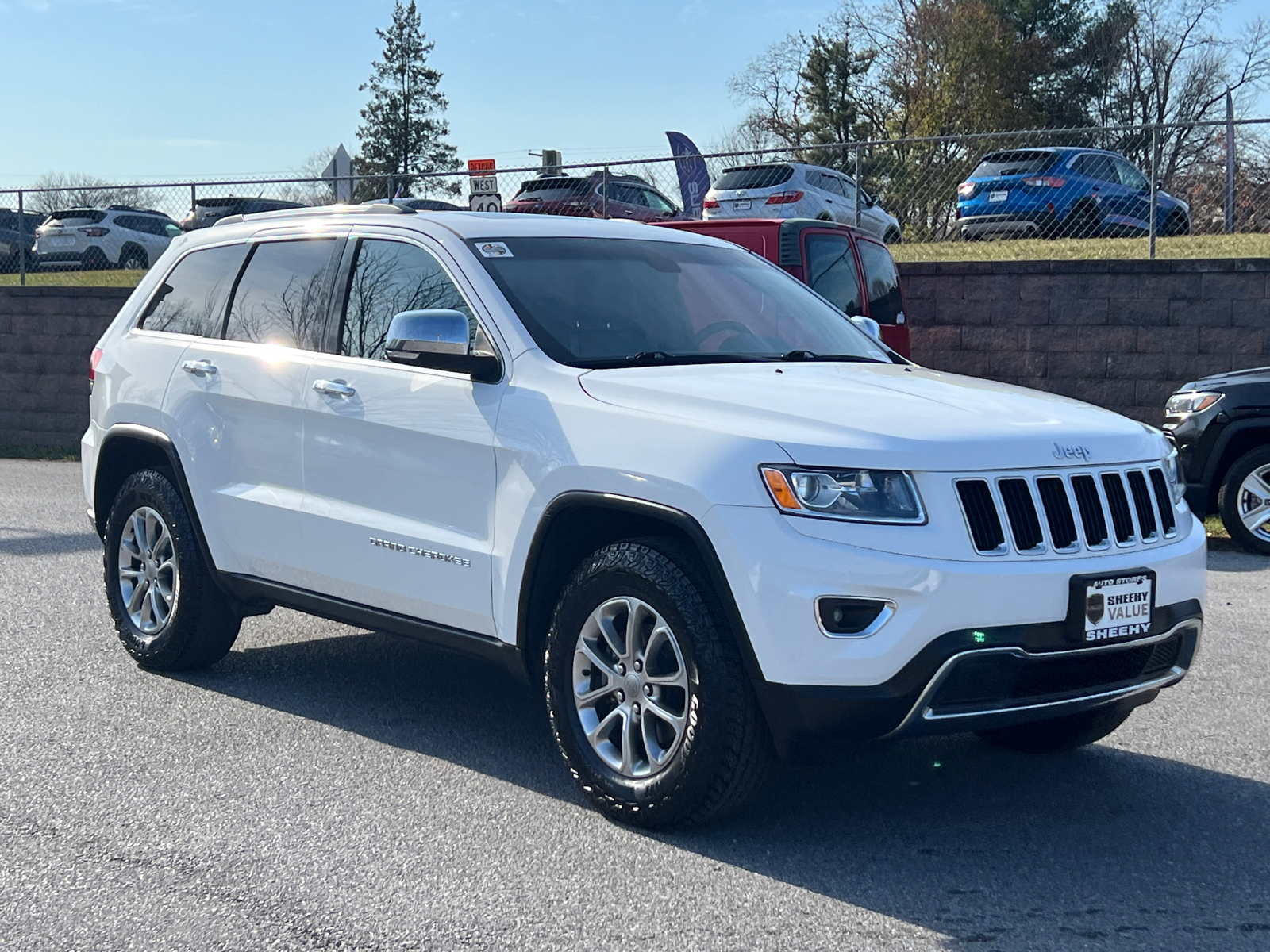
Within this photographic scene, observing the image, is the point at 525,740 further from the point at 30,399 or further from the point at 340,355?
the point at 30,399

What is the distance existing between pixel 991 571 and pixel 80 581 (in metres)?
6.30

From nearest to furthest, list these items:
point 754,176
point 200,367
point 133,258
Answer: point 200,367 < point 754,176 < point 133,258

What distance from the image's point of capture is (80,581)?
870 cm

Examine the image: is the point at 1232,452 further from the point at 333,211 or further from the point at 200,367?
the point at 200,367

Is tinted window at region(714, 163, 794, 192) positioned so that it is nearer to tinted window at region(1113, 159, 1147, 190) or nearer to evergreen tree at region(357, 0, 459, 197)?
tinted window at region(1113, 159, 1147, 190)

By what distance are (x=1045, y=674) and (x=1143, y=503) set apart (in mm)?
689

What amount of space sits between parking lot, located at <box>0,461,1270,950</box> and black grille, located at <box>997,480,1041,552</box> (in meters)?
0.72

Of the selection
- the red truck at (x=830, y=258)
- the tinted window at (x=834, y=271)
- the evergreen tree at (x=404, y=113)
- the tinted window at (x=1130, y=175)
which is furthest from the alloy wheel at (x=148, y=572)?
the evergreen tree at (x=404, y=113)

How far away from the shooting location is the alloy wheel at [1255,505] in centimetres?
999

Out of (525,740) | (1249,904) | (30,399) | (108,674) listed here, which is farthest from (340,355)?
(30,399)

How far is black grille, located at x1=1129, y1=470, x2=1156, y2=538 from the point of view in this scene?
446cm

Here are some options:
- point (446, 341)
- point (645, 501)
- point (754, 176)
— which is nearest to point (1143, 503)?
point (645, 501)

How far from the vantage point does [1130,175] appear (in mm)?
15742

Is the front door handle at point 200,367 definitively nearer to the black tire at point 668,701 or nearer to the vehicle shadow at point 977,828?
the vehicle shadow at point 977,828
